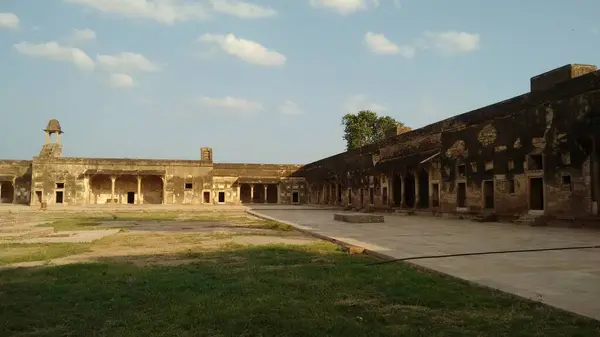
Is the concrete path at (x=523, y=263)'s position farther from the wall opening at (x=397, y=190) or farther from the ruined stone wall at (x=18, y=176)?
the ruined stone wall at (x=18, y=176)

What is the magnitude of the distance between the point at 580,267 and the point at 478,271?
5.10ft

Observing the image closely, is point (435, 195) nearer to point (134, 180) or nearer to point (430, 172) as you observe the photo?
point (430, 172)

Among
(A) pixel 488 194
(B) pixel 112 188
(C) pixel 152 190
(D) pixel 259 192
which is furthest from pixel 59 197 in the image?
(A) pixel 488 194

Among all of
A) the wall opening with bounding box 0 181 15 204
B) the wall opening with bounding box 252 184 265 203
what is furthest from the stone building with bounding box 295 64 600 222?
the wall opening with bounding box 0 181 15 204

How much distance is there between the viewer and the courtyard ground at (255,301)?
377 cm

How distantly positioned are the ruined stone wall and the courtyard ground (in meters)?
44.2

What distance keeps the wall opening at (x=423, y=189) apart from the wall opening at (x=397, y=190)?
2190 millimetres

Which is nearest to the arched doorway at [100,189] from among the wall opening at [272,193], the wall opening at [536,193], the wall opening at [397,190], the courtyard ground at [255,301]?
the wall opening at [272,193]

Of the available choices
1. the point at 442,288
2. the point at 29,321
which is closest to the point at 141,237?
the point at 29,321

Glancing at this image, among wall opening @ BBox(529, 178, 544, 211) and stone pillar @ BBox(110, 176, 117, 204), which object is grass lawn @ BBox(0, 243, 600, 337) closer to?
wall opening @ BBox(529, 178, 544, 211)

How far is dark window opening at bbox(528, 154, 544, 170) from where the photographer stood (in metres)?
16.4

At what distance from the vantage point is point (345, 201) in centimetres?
3725

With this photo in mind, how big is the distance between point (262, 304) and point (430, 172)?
2076 centimetres

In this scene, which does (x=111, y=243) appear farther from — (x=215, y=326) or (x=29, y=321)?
(x=215, y=326)
